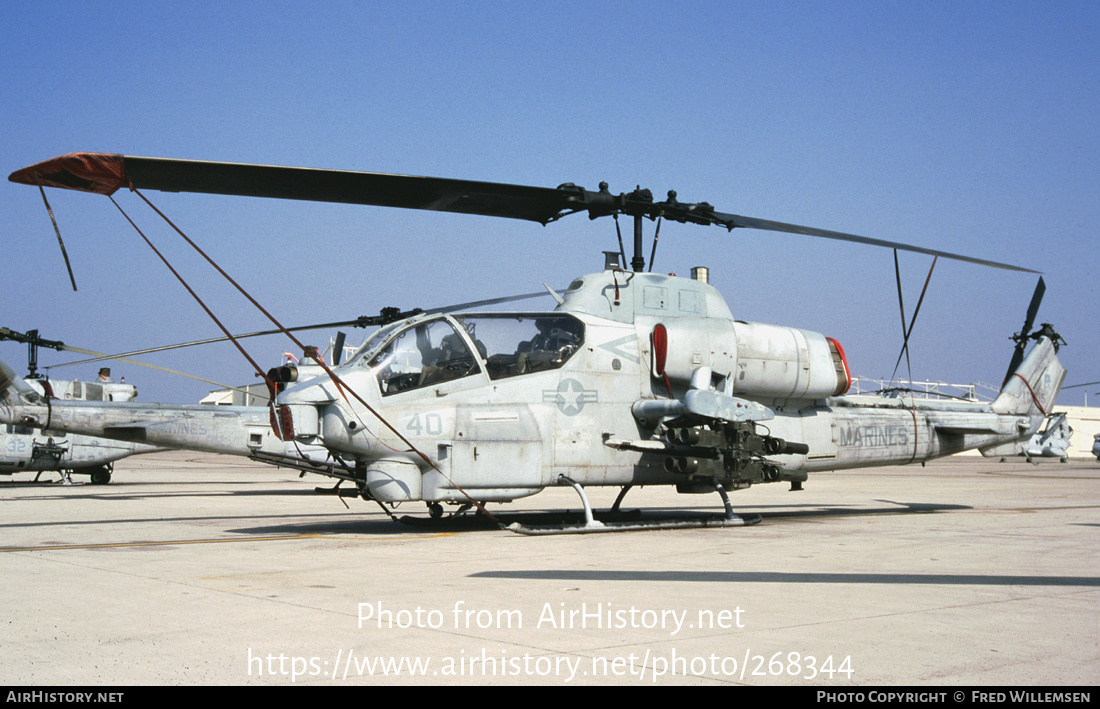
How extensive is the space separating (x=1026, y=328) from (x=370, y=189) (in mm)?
13590

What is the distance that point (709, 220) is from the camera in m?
11.3

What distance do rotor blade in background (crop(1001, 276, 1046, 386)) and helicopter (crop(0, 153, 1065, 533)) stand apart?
15.9ft

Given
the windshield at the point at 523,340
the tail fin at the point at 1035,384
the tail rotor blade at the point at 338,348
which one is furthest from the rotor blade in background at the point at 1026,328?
the tail rotor blade at the point at 338,348

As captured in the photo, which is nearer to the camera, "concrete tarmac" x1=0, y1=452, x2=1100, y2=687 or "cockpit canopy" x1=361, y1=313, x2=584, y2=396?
"concrete tarmac" x1=0, y1=452, x2=1100, y2=687

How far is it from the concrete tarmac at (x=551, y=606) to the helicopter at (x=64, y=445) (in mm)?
13619

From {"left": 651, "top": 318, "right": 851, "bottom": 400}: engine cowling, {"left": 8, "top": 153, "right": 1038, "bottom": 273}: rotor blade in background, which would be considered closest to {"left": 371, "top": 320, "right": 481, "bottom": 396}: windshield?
{"left": 8, "top": 153, "right": 1038, "bottom": 273}: rotor blade in background

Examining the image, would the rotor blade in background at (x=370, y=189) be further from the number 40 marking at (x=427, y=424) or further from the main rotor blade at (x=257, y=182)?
the number 40 marking at (x=427, y=424)

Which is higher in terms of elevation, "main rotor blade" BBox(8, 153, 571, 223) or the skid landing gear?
"main rotor blade" BBox(8, 153, 571, 223)

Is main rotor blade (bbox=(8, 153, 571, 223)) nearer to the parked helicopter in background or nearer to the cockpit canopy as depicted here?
the cockpit canopy

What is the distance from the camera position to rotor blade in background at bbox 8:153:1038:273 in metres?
7.70

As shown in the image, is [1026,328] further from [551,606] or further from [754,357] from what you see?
[551,606]

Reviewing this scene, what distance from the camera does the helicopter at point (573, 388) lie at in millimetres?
10070

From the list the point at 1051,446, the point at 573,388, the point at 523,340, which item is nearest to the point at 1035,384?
the point at 573,388

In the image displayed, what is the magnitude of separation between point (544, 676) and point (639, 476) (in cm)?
782
